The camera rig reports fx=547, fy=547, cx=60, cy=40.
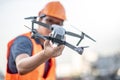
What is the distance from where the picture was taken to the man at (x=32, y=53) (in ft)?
18.5

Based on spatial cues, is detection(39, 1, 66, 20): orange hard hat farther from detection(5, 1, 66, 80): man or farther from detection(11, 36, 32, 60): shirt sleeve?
detection(11, 36, 32, 60): shirt sleeve

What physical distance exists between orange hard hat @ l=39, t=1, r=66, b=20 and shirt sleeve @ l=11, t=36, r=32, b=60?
408 millimetres

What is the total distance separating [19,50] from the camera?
19.7 feet

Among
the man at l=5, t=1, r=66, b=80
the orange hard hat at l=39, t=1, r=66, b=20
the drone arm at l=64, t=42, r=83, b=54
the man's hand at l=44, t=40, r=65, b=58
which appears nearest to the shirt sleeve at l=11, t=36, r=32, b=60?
the man at l=5, t=1, r=66, b=80

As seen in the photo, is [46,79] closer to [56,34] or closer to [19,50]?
A: [19,50]

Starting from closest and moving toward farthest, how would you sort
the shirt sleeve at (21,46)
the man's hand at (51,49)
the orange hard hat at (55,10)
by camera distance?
1. the man's hand at (51,49)
2. the shirt sleeve at (21,46)
3. the orange hard hat at (55,10)

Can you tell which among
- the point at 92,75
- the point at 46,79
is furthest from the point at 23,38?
the point at 92,75

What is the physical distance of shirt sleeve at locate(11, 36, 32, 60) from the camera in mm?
5996

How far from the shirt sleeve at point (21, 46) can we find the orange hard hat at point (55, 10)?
0.41 meters

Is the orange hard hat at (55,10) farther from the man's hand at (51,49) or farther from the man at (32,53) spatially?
the man's hand at (51,49)

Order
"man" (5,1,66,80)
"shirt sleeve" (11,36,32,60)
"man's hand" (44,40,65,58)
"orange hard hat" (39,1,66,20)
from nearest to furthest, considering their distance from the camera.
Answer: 1. "man's hand" (44,40,65,58)
2. "man" (5,1,66,80)
3. "shirt sleeve" (11,36,32,60)
4. "orange hard hat" (39,1,66,20)

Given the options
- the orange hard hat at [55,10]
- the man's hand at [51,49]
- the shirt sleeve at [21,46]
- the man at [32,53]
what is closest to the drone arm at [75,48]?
the man's hand at [51,49]

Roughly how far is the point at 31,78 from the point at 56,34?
1.44 meters

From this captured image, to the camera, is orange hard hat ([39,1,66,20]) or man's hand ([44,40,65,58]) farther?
orange hard hat ([39,1,66,20])
